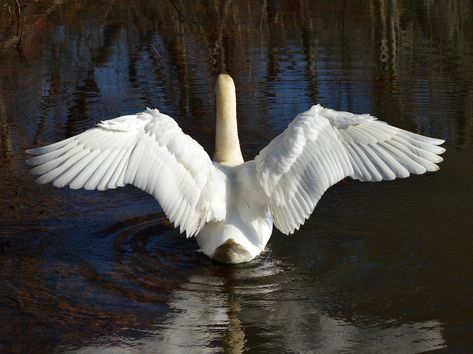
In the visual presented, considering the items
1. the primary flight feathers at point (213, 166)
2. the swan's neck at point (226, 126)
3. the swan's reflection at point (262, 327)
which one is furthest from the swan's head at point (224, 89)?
the swan's reflection at point (262, 327)

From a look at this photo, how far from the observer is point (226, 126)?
30.1 feet

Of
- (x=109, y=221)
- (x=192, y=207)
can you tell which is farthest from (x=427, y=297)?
(x=109, y=221)

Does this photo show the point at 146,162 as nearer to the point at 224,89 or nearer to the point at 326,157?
the point at 326,157

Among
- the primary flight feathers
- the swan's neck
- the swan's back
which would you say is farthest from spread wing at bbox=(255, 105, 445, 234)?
the swan's neck

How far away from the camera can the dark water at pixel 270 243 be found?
7102mm

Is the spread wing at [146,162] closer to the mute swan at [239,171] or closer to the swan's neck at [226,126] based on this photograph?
the mute swan at [239,171]

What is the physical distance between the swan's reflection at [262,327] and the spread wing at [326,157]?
72cm

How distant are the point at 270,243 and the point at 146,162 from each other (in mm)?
1769

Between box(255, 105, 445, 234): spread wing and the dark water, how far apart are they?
0.71m

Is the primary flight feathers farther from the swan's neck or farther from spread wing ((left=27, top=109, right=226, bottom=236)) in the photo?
the swan's neck

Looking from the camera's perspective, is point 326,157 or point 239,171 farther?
point 239,171

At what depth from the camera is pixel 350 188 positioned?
34.2 ft

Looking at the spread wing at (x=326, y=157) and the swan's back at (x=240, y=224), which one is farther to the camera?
the swan's back at (x=240, y=224)

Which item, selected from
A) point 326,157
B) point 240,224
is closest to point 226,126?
point 240,224
